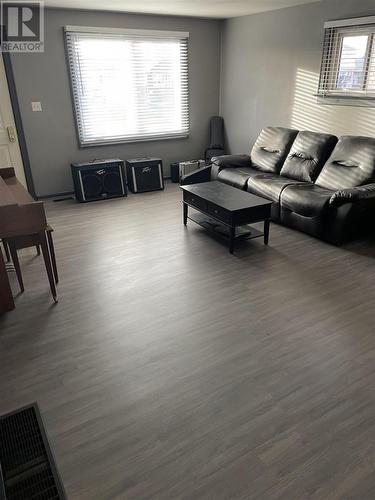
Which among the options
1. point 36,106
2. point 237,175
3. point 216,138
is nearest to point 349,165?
point 237,175

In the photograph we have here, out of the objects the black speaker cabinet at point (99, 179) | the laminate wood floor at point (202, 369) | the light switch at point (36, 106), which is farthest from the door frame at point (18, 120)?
the laminate wood floor at point (202, 369)

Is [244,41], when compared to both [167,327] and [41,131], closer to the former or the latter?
[41,131]

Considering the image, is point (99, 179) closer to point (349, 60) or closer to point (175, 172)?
point (175, 172)

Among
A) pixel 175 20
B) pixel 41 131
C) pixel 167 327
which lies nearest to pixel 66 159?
pixel 41 131

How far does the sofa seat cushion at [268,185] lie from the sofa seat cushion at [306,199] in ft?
0.32

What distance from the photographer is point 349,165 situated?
12.5ft

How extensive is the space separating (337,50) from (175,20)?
7.96 feet

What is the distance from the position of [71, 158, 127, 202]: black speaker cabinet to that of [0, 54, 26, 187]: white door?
0.73 m

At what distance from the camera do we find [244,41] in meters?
5.32

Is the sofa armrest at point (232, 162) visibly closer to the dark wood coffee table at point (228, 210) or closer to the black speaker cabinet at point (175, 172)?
the dark wood coffee table at point (228, 210)

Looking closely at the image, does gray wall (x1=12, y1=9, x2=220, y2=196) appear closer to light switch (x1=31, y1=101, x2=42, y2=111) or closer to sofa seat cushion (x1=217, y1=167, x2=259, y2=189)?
light switch (x1=31, y1=101, x2=42, y2=111)

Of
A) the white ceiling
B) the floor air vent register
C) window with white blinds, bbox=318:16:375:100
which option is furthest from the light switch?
the floor air vent register

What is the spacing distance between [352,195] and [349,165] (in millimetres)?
577

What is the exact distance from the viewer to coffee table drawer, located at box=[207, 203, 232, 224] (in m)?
3.39
